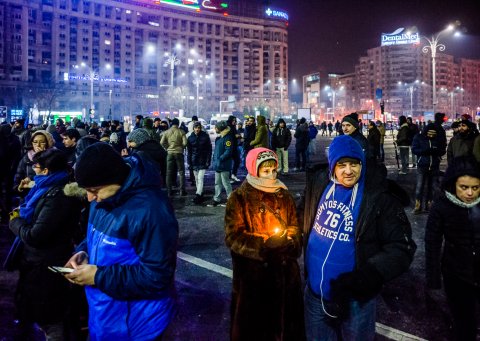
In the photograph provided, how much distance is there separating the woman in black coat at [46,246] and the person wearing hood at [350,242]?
1864 mm

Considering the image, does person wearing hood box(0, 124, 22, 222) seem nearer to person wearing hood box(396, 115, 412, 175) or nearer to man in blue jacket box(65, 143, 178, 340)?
man in blue jacket box(65, 143, 178, 340)

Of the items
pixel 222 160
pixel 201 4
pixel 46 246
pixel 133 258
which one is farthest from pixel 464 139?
pixel 201 4

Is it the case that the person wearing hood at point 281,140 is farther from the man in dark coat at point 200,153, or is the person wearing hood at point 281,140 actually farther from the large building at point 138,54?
the large building at point 138,54

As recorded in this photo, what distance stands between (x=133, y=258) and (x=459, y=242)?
105 inches

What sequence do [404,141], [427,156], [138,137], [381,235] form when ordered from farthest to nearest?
[404,141], [427,156], [138,137], [381,235]

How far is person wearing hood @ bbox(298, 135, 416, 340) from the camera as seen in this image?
274 centimetres

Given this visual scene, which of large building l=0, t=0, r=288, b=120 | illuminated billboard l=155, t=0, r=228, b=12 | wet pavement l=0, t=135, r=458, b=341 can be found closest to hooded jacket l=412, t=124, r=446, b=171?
wet pavement l=0, t=135, r=458, b=341

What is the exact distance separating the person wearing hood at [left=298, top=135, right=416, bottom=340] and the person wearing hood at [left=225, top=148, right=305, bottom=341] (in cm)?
15

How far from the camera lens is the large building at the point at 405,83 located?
6590 inches

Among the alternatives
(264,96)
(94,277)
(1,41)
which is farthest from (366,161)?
(264,96)

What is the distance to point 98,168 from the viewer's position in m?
2.30

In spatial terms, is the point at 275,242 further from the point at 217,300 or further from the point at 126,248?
the point at 217,300

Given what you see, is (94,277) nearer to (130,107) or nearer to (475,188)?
(475,188)

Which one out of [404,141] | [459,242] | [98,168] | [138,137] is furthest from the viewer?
[404,141]
